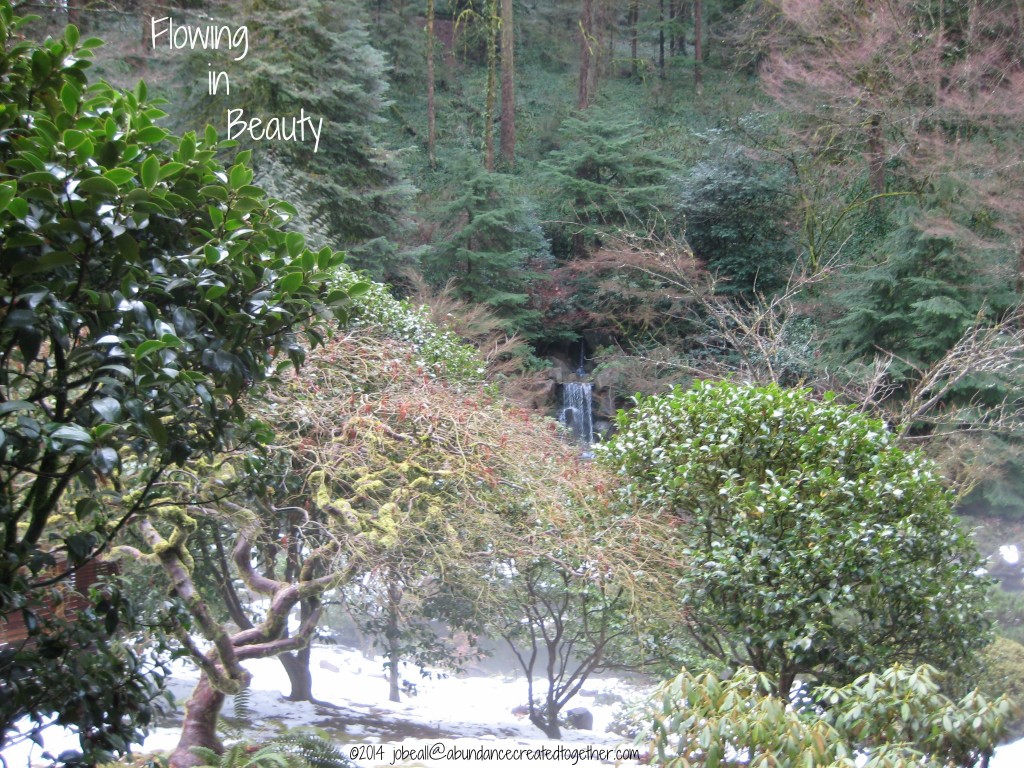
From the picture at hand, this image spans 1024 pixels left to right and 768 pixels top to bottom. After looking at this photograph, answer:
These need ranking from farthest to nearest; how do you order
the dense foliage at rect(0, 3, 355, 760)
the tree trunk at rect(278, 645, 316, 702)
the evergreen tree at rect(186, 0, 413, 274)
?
the evergreen tree at rect(186, 0, 413, 274) < the tree trunk at rect(278, 645, 316, 702) < the dense foliage at rect(0, 3, 355, 760)

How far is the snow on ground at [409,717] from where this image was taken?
4742 mm

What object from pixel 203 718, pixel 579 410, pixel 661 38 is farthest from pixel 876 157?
pixel 203 718

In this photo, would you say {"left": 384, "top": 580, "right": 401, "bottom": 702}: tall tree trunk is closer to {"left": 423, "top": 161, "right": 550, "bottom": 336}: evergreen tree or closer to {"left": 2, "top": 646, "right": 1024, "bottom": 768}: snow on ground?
{"left": 2, "top": 646, "right": 1024, "bottom": 768}: snow on ground

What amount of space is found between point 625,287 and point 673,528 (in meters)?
7.37

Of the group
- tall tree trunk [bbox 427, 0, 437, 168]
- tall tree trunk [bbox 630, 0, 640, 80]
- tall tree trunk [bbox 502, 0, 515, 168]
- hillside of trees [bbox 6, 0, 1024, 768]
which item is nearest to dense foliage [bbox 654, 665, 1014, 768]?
hillside of trees [bbox 6, 0, 1024, 768]

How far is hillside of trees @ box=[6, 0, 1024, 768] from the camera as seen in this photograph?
5.63ft

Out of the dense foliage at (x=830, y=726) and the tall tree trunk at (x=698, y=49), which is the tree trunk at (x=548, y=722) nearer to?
the dense foliage at (x=830, y=726)

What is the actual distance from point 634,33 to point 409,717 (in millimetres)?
19416

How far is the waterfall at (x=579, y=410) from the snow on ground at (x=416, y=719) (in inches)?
200

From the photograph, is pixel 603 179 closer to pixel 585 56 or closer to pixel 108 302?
pixel 585 56

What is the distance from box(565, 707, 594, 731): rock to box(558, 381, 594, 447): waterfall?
538 cm

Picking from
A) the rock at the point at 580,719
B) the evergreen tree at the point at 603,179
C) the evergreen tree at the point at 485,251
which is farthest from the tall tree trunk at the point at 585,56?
the rock at the point at 580,719

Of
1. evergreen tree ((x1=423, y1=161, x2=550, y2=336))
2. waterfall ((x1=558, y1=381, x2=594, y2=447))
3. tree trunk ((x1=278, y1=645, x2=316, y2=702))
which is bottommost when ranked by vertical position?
tree trunk ((x1=278, y1=645, x2=316, y2=702))

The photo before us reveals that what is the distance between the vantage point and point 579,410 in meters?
11.7
